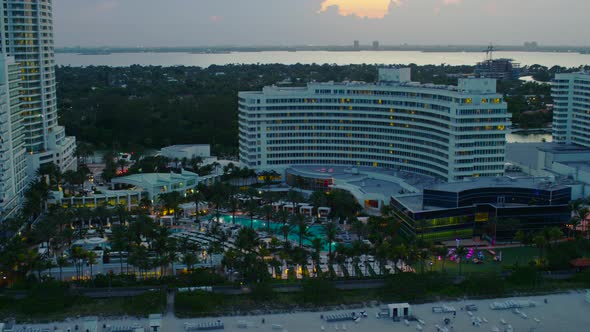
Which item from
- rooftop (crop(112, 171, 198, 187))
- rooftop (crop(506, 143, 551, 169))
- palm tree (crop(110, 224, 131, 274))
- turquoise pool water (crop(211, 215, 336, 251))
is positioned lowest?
turquoise pool water (crop(211, 215, 336, 251))

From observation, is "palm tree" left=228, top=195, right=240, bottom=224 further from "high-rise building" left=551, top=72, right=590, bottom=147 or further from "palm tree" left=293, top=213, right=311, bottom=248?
"high-rise building" left=551, top=72, right=590, bottom=147

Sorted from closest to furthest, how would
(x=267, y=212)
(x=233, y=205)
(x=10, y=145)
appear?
(x=267, y=212), (x=233, y=205), (x=10, y=145)

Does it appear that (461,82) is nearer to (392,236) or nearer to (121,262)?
(392,236)

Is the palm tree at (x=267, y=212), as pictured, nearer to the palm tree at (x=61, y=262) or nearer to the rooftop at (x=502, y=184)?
the rooftop at (x=502, y=184)

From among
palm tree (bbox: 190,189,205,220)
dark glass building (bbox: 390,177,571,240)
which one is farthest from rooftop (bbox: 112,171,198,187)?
dark glass building (bbox: 390,177,571,240)

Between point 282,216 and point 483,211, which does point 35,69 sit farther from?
point 483,211

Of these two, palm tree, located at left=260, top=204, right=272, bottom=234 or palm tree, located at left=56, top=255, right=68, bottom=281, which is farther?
palm tree, located at left=260, top=204, right=272, bottom=234

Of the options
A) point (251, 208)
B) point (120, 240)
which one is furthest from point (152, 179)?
point (120, 240)

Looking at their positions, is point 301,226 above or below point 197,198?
below
